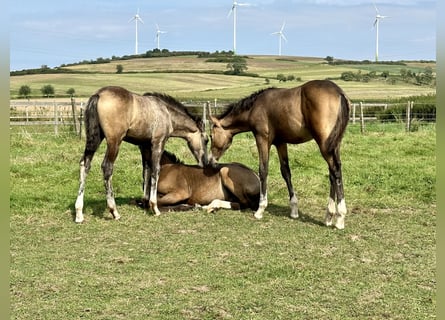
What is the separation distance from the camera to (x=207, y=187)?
914 centimetres

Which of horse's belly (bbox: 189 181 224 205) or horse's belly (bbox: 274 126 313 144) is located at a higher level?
horse's belly (bbox: 274 126 313 144)

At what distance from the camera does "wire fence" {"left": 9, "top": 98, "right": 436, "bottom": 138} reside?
21612 millimetres

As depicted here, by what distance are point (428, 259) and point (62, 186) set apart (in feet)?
24.7

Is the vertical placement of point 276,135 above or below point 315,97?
below

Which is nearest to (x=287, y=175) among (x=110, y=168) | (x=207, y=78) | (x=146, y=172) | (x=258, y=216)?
(x=258, y=216)

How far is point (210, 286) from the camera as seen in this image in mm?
5277

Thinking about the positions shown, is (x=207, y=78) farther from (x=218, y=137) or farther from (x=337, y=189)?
(x=337, y=189)

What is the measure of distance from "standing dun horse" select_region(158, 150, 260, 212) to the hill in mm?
37035

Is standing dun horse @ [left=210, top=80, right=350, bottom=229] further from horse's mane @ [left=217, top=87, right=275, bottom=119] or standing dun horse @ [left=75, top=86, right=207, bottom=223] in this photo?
standing dun horse @ [left=75, top=86, right=207, bottom=223]

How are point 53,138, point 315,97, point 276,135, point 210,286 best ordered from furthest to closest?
point 53,138, point 276,135, point 315,97, point 210,286

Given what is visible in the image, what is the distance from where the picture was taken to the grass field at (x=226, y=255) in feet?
15.5

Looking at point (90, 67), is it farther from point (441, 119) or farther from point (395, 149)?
point (441, 119)

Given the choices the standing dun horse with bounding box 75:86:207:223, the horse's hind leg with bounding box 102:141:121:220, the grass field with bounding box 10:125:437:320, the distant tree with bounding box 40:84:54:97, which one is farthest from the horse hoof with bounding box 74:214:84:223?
the distant tree with bounding box 40:84:54:97

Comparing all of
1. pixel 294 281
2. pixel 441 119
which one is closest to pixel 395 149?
pixel 294 281
